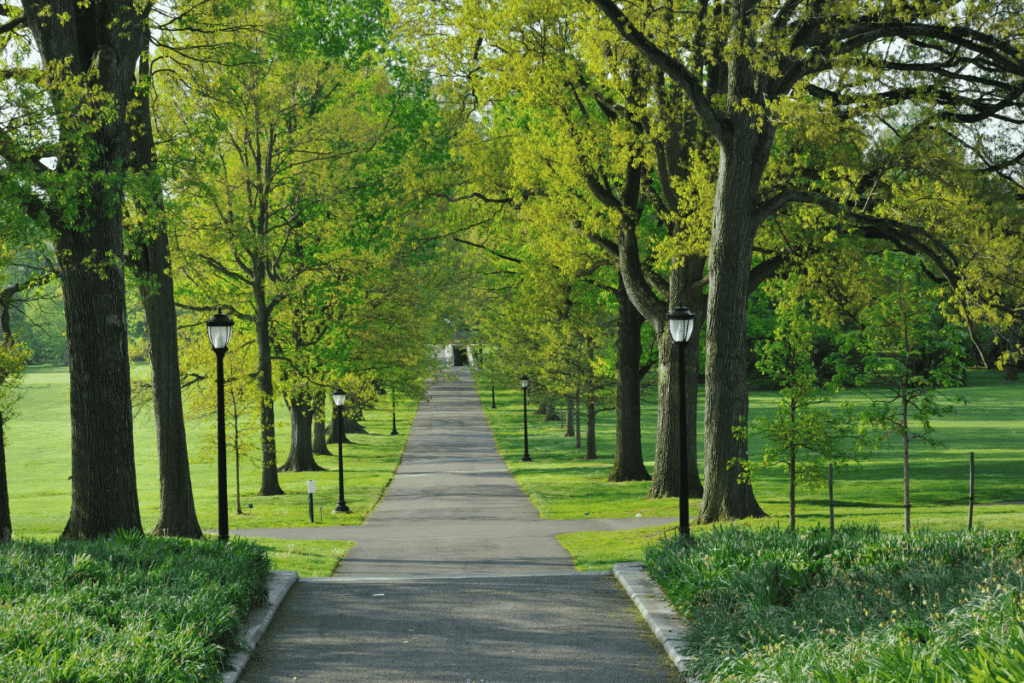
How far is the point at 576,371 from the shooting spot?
1405 inches

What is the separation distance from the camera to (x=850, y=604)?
7.16 metres

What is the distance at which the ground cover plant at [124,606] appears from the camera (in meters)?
6.04

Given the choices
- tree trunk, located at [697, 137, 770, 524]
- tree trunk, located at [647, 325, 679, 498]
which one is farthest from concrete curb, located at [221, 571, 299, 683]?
tree trunk, located at [647, 325, 679, 498]

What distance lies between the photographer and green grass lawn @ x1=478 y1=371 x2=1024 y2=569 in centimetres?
1609

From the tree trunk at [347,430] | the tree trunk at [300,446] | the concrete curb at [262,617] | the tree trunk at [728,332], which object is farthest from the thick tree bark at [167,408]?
the tree trunk at [347,430]

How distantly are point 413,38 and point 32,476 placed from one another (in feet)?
91.9

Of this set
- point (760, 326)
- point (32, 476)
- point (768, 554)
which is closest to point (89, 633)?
point (768, 554)

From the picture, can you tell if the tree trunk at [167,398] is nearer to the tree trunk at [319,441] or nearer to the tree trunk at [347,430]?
the tree trunk at [319,441]

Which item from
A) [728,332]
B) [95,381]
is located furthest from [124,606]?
[728,332]

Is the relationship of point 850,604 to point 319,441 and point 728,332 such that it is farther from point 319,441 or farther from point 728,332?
point 319,441

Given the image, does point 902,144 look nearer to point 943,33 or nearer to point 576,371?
point 943,33

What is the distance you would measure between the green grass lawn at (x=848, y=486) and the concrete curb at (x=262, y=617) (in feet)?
14.4

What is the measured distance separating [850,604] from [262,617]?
5.51 metres

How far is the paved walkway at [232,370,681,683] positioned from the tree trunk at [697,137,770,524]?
2997 mm
